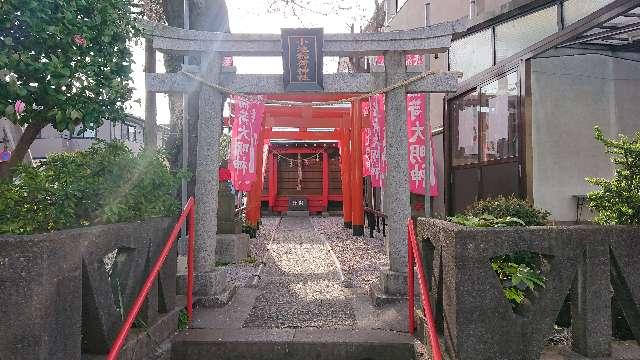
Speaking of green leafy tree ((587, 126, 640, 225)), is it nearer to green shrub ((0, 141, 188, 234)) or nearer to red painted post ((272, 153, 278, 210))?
green shrub ((0, 141, 188, 234))

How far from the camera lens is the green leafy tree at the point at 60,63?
3029mm

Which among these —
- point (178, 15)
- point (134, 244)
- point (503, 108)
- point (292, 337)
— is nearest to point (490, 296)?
point (292, 337)

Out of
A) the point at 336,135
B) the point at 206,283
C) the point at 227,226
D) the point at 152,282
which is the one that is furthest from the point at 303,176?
the point at 152,282

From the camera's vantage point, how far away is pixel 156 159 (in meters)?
4.22

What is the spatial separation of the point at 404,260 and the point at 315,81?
2.65m

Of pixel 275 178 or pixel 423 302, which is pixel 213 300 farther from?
pixel 275 178

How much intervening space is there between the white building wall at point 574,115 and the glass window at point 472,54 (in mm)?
1535

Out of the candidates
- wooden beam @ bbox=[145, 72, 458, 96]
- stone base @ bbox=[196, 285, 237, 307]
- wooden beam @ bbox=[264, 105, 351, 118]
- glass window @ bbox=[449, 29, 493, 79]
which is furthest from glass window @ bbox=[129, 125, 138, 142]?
stone base @ bbox=[196, 285, 237, 307]

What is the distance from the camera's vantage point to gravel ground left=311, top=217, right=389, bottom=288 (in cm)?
725

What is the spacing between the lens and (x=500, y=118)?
812 centimetres

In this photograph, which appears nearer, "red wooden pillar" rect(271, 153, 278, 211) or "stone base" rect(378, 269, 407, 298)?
"stone base" rect(378, 269, 407, 298)

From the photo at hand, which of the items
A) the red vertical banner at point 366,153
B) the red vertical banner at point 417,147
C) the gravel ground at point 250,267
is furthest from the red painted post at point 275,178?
the red vertical banner at point 417,147

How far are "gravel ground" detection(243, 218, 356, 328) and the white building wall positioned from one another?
14.2 ft

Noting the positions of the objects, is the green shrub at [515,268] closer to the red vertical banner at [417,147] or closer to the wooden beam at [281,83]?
the wooden beam at [281,83]
